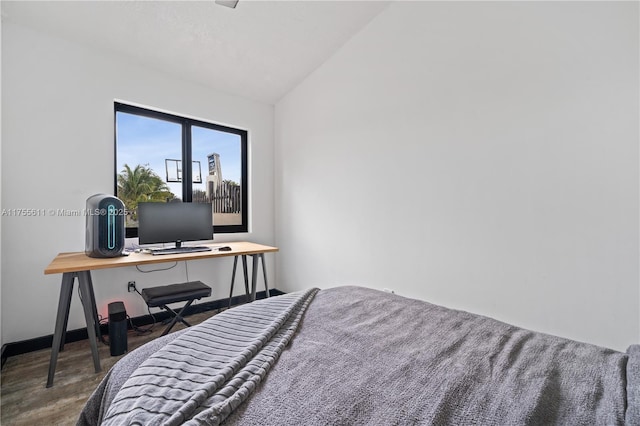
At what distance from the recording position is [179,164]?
3051 millimetres

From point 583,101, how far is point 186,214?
9.90 feet

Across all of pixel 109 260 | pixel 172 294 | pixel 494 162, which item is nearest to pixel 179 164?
pixel 109 260

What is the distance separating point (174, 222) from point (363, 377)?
2453mm

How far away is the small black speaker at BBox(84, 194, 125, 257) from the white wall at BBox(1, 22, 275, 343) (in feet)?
1.34

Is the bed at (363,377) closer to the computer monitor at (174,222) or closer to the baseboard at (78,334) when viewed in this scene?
the computer monitor at (174,222)

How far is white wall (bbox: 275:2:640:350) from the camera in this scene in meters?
1.44

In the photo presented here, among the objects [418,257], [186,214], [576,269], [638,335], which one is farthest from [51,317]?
[638,335]

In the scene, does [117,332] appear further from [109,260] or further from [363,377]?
[363,377]

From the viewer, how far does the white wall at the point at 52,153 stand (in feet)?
7.00

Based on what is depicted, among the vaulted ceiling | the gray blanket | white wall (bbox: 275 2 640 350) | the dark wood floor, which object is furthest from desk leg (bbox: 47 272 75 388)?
white wall (bbox: 275 2 640 350)

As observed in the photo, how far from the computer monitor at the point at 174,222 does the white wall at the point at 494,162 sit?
4.06ft

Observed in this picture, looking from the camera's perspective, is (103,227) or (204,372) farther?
(103,227)

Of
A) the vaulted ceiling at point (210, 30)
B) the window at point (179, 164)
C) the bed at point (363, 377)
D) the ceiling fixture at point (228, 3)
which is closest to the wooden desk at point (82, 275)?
the window at point (179, 164)

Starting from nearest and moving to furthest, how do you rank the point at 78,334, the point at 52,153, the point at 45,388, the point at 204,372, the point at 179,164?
1. the point at 204,372
2. the point at 45,388
3. the point at 52,153
4. the point at 78,334
5. the point at 179,164
